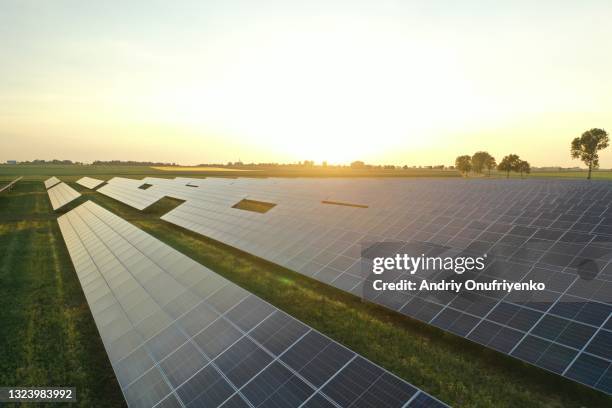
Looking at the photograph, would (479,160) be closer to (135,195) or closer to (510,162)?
(510,162)

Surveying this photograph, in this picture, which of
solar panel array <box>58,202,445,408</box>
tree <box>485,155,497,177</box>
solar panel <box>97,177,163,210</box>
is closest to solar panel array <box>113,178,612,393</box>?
solar panel array <box>58,202,445,408</box>

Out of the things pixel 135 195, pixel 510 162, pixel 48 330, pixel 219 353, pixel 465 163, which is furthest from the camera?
pixel 465 163

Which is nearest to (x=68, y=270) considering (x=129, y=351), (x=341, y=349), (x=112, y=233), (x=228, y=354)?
(x=112, y=233)

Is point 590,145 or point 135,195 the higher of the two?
point 590,145

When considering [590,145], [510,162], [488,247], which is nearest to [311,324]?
[488,247]

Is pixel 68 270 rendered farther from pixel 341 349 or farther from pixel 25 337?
pixel 341 349
